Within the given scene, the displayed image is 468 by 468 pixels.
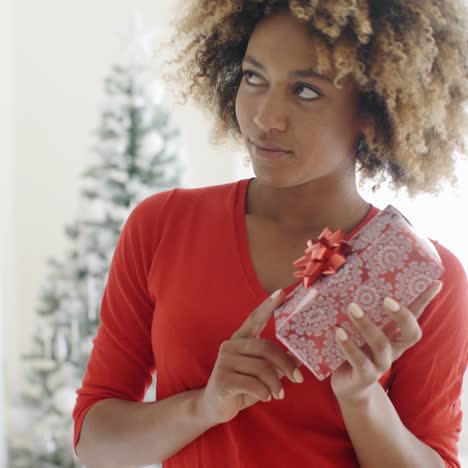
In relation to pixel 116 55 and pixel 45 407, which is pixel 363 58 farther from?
pixel 116 55

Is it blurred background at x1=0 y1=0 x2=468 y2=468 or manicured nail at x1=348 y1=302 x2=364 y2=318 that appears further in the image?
blurred background at x1=0 y1=0 x2=468 y2=468

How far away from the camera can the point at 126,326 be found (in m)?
1.16

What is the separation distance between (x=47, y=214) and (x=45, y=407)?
1.13 m

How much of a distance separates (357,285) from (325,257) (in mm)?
53

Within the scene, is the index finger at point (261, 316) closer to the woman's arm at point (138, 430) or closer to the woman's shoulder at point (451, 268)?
the woman's arm at point (138, 430)

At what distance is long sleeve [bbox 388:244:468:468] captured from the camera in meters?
1.10

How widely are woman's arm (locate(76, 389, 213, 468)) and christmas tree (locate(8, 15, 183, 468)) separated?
133cm

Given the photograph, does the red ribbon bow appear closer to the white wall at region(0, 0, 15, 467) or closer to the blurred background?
the blurred background

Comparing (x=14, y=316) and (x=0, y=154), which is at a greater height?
(x=0, y=154)

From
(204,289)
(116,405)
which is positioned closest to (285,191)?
(204,289)

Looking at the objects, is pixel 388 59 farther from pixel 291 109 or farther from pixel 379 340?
pixel 379 340

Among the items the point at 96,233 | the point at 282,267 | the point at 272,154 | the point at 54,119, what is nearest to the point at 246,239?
the point at 282,267

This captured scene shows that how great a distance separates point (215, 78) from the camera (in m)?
1.31

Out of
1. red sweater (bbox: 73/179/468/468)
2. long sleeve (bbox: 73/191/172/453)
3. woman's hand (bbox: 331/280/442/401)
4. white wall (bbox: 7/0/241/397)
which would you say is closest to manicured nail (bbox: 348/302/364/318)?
woman's hand (bbox: 331/280/442/401)
